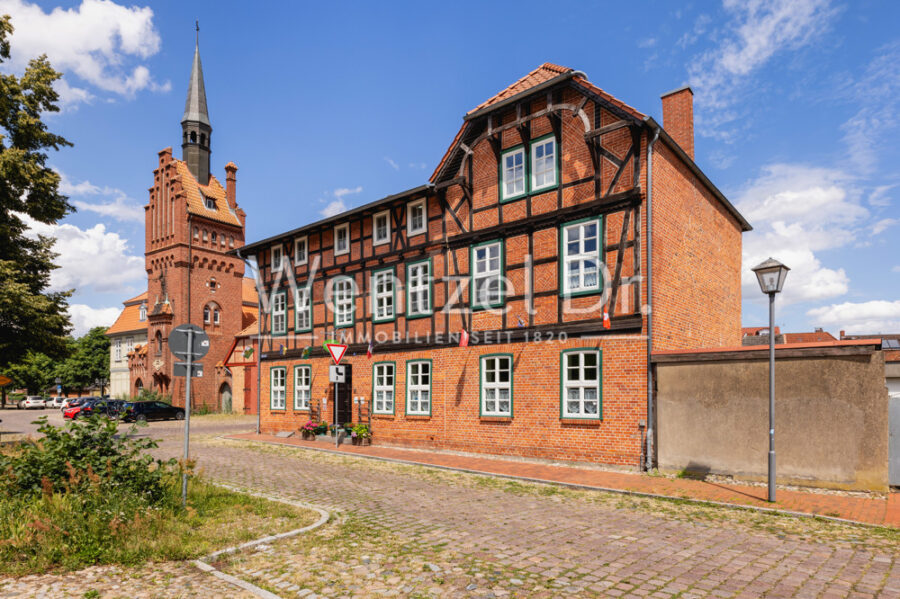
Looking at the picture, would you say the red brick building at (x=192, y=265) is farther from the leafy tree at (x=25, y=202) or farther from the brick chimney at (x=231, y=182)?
the leafy tree at (x=25, y=202)

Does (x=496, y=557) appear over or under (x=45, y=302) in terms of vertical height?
under

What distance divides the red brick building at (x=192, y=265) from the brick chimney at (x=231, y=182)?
0.12 metres

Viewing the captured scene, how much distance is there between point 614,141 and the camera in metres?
14.0

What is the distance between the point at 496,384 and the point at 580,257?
4.15 meters

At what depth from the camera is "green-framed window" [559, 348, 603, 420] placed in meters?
13.7

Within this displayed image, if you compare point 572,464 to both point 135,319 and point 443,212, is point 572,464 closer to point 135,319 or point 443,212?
point 443,212

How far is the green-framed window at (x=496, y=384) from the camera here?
15.5m

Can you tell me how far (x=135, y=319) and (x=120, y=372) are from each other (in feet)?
18.0

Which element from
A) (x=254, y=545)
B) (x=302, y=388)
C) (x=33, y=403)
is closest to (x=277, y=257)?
(x=302, y=388)

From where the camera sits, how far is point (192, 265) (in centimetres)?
4625

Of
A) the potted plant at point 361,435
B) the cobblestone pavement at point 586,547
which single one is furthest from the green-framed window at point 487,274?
the cobblestone pavement at point 586,547

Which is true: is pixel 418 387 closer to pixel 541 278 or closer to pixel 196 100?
pixel 541 278

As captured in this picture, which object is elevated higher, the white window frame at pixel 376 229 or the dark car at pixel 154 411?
the white window frame at pixel 376 229

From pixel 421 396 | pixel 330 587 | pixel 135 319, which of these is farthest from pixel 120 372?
pixel 330 587
